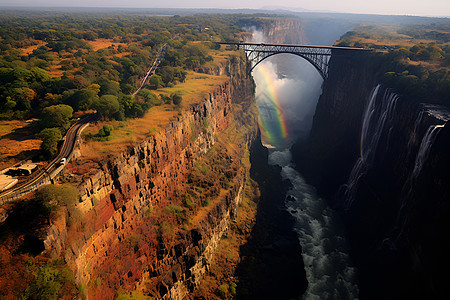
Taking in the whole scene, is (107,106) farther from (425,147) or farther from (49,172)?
(425,147)

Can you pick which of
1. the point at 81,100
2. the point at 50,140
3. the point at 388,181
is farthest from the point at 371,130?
the point at 50,140

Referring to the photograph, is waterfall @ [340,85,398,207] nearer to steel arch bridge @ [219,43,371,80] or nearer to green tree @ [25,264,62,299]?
steel arch bridge @ [219,43,371,80]

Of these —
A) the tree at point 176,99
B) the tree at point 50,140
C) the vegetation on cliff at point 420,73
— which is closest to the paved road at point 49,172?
the tree at point 50,140

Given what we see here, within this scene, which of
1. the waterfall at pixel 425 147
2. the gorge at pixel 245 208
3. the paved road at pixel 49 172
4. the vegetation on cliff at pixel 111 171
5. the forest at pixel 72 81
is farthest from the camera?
the forest at pixel 72 81

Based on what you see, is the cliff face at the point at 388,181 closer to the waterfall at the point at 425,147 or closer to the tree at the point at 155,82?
the waterfall at the point at 425,147

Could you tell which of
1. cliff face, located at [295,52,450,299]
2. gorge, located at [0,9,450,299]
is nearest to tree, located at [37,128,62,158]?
gorge, located at [0,9,450,299]

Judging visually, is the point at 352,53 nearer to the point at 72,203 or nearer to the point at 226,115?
the point at 226,115
